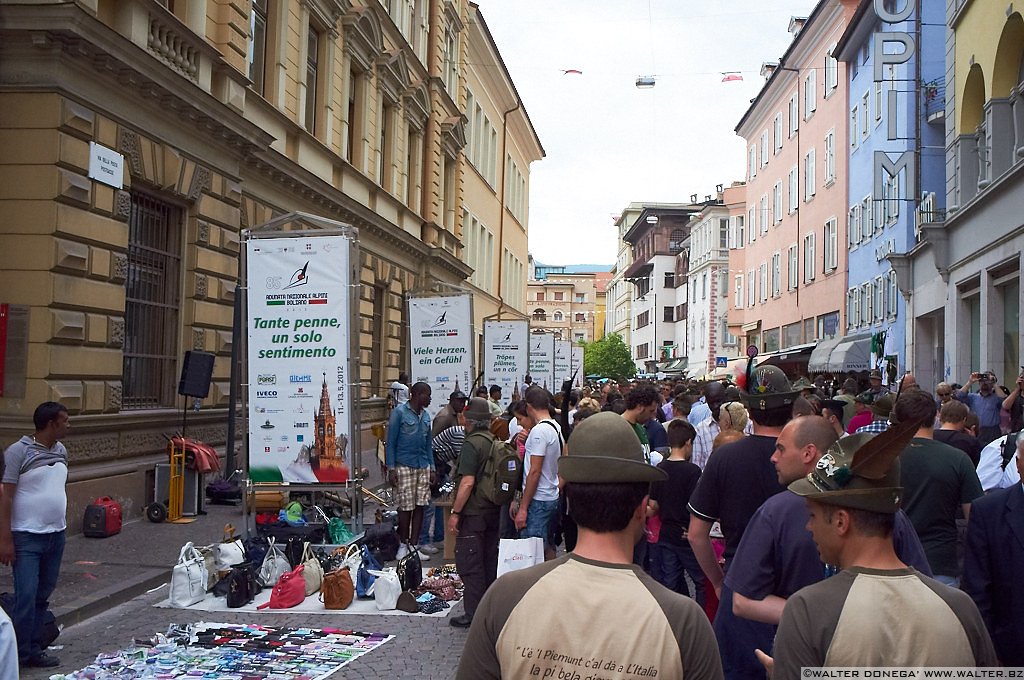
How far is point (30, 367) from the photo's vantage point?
11.2 meters

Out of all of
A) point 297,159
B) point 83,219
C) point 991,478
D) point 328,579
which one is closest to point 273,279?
point 83,219

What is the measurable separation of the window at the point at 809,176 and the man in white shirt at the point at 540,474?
34.9 meters

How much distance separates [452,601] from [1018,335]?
12.3 m

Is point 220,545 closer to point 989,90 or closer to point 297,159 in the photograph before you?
point 297,159

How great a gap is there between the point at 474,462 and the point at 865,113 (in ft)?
92.2

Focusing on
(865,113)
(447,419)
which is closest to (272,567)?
(447,419)

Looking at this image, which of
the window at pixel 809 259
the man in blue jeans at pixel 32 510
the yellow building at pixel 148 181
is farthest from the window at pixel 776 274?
the man in blue jeans at pixel 32 510

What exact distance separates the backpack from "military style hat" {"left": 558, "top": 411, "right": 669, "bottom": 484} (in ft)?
18.9

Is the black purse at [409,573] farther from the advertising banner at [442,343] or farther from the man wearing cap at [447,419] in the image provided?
the advertising banner at [442,343]

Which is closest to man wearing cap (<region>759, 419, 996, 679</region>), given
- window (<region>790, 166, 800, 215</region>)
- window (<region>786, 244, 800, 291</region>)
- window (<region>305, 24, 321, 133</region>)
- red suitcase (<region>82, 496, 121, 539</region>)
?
red suitcase (<region>82, 496, 121, 539</region>)

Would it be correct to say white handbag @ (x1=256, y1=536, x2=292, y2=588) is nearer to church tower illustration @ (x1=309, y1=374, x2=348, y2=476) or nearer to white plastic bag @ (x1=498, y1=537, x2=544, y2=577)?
church tower illustration @ (x1=309, y1=374, x2=348, y2=476)

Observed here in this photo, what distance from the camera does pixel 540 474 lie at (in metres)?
8.69

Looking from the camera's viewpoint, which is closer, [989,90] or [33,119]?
[33,119]

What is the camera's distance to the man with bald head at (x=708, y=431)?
31.1 feet
